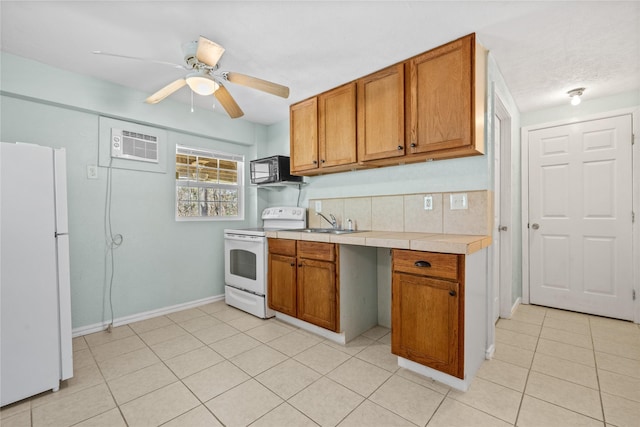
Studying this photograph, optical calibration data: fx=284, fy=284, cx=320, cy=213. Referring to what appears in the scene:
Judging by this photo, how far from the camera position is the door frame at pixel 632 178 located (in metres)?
2.70

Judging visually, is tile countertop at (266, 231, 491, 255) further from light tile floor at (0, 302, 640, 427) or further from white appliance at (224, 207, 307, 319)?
light tile floor at (0, 302, 640, 427)

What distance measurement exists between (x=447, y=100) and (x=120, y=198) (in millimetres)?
3011

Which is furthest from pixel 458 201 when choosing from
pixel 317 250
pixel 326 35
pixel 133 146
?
pixel 133 146

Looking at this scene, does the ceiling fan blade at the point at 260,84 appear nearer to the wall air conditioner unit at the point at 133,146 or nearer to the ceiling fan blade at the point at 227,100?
the ceiling fan blade at the point at 227,100

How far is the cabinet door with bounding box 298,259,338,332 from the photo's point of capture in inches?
90.2

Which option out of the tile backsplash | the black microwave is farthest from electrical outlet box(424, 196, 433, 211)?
the black microwave

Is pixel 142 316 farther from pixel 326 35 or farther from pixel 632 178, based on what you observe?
pixel 632 178

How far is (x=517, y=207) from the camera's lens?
10.7 ft

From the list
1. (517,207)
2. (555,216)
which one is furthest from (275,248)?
(555,216)

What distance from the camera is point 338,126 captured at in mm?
2693

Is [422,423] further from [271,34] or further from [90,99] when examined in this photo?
[90,99]

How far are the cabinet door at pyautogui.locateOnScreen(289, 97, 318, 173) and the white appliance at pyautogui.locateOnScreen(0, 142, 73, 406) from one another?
75.1 inches

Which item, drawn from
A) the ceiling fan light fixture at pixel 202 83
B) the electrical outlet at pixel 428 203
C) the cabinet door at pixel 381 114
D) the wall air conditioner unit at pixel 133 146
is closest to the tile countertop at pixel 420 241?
the electrical outlet at pixel 428 203

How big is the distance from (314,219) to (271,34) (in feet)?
6.26
